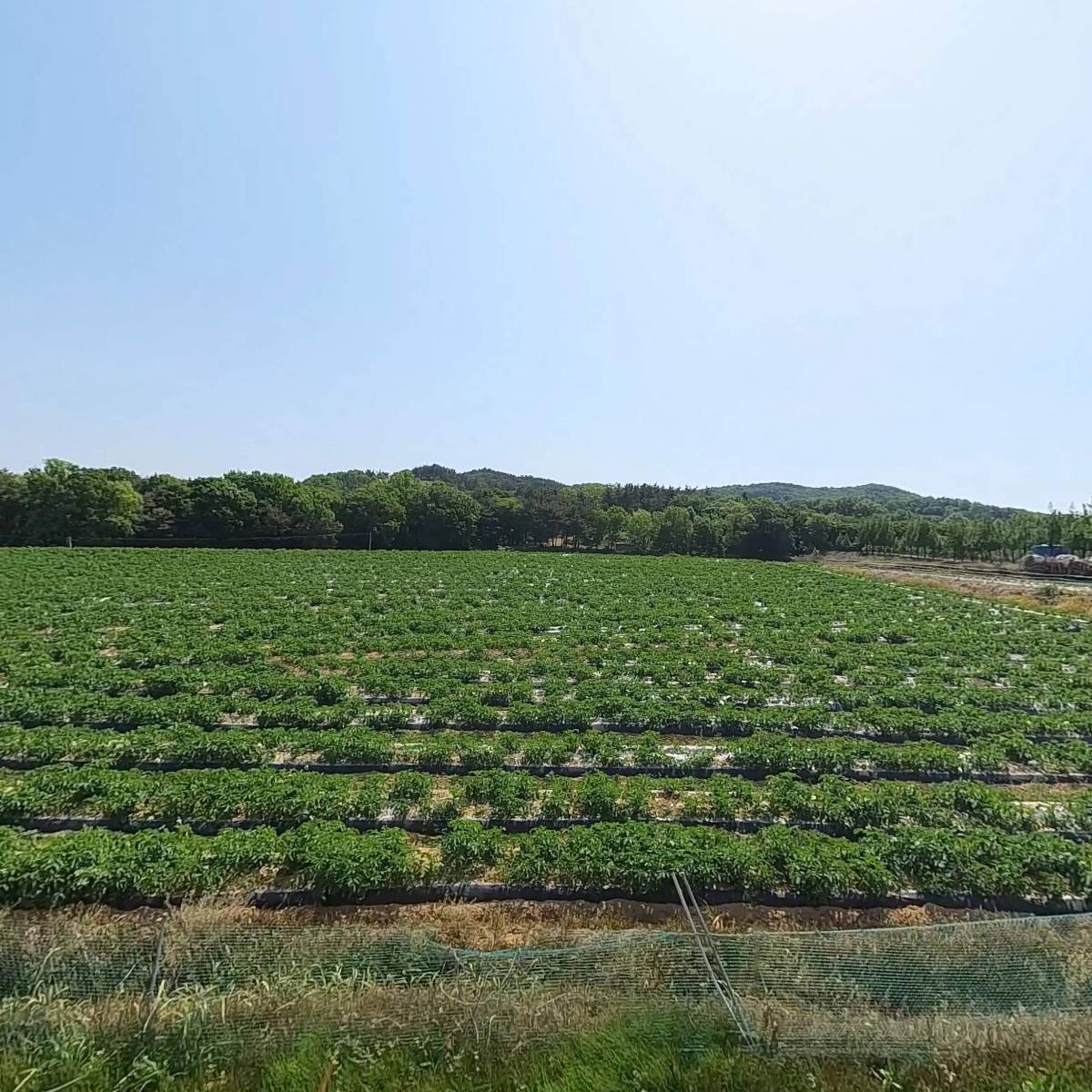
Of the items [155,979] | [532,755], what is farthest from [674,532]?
[155,979]

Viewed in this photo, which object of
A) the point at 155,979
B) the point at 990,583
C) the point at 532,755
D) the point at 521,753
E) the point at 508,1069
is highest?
the point at 990,583

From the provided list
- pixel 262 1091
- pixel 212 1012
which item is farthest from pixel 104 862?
pixel 262 1091

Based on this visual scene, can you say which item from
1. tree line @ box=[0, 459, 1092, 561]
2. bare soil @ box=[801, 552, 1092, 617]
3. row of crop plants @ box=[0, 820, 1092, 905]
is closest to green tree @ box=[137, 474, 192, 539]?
tree line @ box=[0, 459, 1092, 561]

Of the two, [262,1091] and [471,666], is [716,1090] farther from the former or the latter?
[471,666]

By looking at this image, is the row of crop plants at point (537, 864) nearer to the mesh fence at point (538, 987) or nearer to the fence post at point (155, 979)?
the mesh fence at point (538, 987)

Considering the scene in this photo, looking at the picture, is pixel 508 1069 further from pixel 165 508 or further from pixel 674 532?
pixel 674 532

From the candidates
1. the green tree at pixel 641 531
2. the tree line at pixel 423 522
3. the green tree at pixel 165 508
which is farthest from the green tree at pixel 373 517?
the green tree at pixel 641 531

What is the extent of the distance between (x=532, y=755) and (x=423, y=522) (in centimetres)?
6309

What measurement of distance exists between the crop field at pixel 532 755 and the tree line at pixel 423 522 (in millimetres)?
41535

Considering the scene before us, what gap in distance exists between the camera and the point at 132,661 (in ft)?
48.4

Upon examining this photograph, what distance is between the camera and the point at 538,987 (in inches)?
175

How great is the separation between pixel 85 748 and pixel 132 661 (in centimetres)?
615

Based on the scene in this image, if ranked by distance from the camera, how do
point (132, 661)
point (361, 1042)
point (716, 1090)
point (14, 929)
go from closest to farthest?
point (716, 1090)
point (361, 1042)
point (14, 929)
point (132, 661)

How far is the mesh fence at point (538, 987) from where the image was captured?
13.5ft
